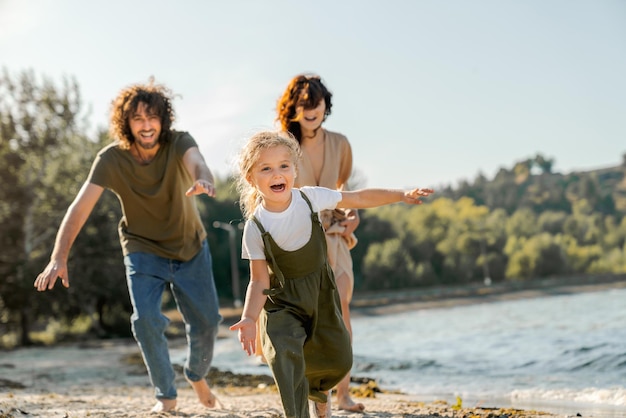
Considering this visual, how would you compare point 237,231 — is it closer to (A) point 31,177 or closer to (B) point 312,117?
(A) point 31,177

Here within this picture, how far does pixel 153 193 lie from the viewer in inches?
213

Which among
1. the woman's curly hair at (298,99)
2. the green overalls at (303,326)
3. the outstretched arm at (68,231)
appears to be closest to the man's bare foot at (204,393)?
the outstretched arm at (68,231)

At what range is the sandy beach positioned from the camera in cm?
546

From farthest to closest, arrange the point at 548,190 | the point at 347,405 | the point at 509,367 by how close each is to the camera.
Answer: the point at 548,190 < the point at 509,367 < the point at 347,405

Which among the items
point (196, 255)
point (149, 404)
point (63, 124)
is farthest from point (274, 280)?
point (63, 124)

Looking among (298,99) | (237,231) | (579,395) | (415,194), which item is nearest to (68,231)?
(298,99)

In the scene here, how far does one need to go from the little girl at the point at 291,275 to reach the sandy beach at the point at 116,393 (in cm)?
141

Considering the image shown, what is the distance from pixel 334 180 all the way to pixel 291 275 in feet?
5.17

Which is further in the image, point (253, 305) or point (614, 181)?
point (614, 181)

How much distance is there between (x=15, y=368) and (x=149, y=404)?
7.91 m

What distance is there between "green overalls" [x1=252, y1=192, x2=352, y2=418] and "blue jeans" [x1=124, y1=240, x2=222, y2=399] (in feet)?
5.09

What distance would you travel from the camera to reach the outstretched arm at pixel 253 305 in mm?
3771

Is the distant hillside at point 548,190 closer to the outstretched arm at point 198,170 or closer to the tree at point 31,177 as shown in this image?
the tree at point 31,177

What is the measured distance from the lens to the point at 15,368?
13625mm
